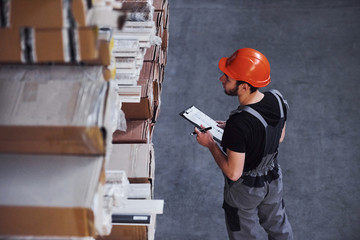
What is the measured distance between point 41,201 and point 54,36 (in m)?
0.58

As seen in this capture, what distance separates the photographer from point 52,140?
1.52m

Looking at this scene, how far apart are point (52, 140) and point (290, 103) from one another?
430cm

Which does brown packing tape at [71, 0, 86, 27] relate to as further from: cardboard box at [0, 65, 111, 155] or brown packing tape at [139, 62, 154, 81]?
brown packing tape at [139, 62, 154, 81]

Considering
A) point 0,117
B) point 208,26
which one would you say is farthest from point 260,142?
point 208,26

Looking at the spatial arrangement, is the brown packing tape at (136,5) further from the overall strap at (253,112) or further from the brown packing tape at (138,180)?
the brown packing tape at (138,180)

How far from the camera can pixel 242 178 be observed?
10.3ft

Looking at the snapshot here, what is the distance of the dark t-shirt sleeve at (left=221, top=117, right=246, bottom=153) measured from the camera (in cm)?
278

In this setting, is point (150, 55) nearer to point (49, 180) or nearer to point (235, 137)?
point (235, 137)

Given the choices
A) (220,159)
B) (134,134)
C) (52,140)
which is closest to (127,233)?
(220,159)

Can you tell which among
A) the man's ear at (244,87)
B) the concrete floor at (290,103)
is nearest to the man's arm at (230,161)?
the man's ear at (244,87)

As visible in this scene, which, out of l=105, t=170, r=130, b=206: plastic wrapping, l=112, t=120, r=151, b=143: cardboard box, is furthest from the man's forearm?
l=105, t=170, r=130, b=206: plastic wrapping

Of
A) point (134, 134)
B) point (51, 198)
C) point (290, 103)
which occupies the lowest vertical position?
point (290, 103)

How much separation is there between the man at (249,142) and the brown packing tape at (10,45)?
166 centimetres

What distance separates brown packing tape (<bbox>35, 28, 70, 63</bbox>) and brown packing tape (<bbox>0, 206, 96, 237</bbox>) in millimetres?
533
